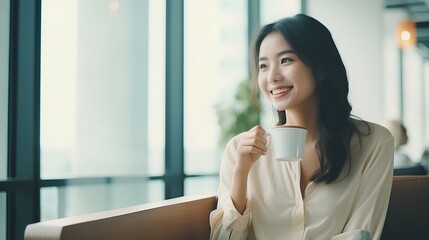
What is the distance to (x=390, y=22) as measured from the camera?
945 centimetres

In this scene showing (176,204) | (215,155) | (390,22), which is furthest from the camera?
(390,22)

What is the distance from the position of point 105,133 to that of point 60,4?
2.42ft

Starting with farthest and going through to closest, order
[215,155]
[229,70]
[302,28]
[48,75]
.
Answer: [229,70] < [215,155] < [48,75] < [302,28]

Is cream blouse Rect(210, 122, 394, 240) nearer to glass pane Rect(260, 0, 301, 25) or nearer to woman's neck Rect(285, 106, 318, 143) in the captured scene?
woman's neck Rect(285, 106, 318, 143)

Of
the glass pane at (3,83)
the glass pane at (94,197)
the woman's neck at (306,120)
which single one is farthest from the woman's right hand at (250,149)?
the glass pane at (94,197)

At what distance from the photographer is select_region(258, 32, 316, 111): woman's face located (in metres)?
1.65

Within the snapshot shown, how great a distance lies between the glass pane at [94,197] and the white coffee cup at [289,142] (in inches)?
60.7

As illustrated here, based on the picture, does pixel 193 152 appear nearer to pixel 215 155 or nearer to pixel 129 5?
pixel 215 155

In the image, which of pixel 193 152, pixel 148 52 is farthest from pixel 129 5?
pixel 193 152

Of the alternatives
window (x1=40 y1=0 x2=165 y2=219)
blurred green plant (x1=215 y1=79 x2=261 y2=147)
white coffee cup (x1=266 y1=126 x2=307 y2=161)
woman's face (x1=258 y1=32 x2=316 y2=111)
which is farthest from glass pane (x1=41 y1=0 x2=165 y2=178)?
white coffee cup (x1=266 y1=126 x2=307 y2=161)

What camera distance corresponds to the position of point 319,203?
1.62 m

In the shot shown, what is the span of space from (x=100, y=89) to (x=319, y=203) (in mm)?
1700

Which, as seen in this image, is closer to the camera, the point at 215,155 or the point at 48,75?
the point at 48,75

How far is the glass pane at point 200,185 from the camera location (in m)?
4.02
